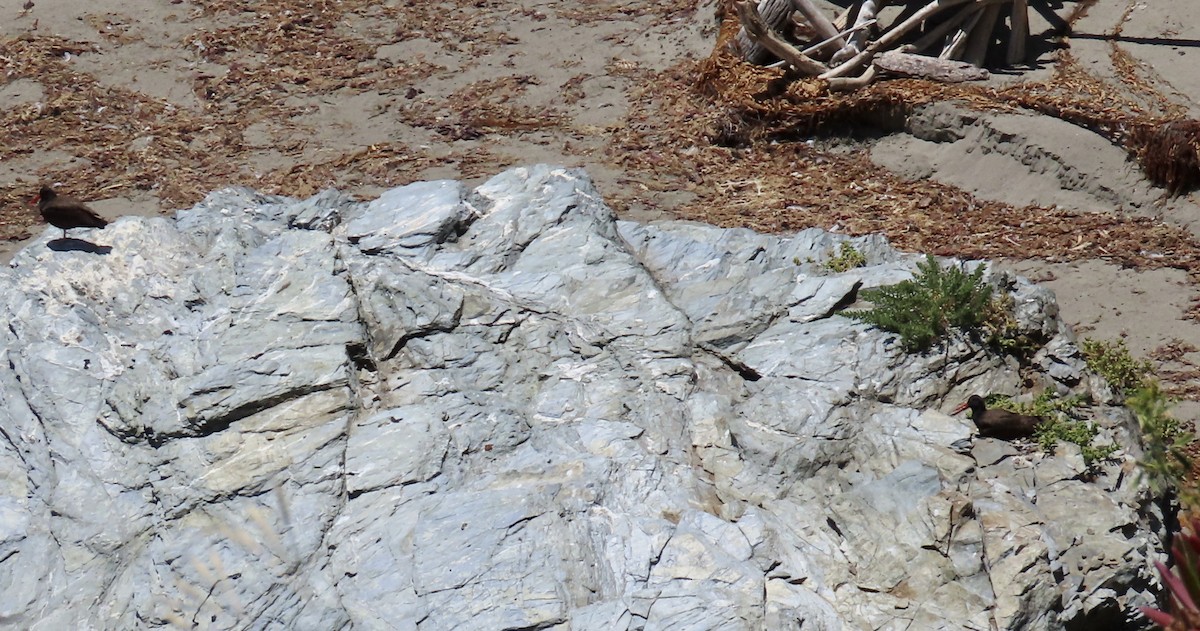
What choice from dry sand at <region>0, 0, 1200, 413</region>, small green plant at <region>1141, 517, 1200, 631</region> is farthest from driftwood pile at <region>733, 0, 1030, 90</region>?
small green plant at <region>1141, 517, 1200, 631</region>

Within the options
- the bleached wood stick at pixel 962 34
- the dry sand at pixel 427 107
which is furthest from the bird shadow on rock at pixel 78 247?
the bleached wood stick at pixel 962 34

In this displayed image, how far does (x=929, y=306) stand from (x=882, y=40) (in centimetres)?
571

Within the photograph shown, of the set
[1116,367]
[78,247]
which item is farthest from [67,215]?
[1116,367]

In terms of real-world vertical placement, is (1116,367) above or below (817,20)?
below

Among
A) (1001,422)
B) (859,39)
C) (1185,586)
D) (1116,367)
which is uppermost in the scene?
(1185,586)

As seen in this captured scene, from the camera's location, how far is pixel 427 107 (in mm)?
11297

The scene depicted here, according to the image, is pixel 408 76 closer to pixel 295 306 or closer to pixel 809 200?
pixel 809 200

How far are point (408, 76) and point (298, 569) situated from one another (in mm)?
7776

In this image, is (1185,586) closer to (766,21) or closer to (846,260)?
(846,260)

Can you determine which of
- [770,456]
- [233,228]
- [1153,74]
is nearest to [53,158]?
A: [233,228]

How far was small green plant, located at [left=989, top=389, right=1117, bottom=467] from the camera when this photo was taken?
5855 millimetres

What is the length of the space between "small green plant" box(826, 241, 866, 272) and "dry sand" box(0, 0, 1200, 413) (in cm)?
213

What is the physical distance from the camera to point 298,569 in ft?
17.1

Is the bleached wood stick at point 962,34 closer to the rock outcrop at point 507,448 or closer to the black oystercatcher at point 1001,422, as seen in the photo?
the rock outcrop at point 507,448
